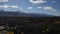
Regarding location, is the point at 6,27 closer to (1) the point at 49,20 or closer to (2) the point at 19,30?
(2) the point at 19,30

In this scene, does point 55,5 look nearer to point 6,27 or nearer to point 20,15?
point 20,15

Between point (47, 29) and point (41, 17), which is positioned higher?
point (41, 17)

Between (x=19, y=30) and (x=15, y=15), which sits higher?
(x=15, y=15)

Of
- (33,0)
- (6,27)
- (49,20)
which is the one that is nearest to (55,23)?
(49,20)

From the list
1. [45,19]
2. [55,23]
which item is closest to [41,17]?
[45,19]

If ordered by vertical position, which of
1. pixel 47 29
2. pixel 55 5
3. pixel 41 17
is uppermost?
pixel 55 5

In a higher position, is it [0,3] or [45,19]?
[0,3]

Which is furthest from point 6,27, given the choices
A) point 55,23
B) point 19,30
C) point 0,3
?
point 55,23

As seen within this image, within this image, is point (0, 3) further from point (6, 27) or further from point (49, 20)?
point (49, 20)
